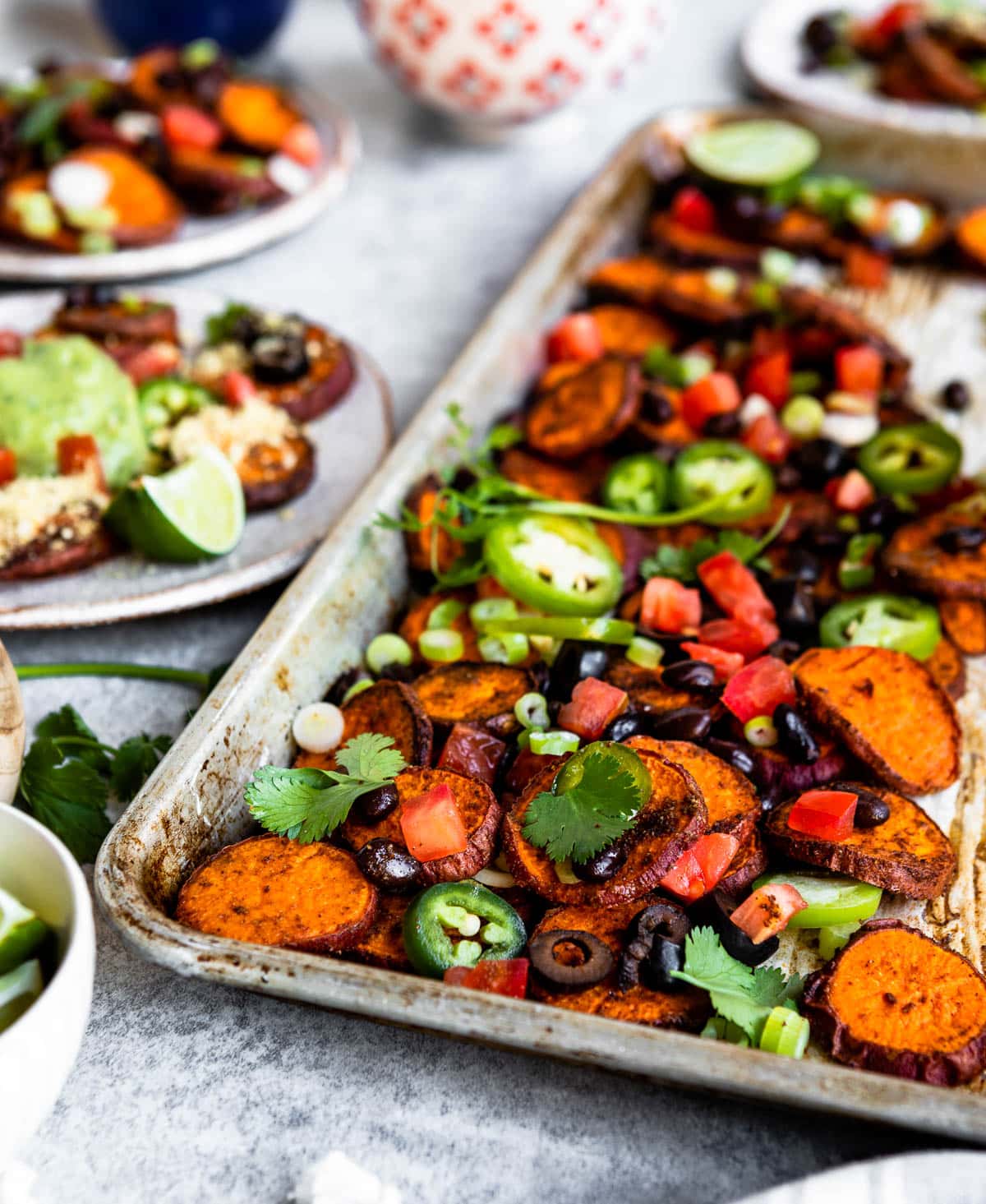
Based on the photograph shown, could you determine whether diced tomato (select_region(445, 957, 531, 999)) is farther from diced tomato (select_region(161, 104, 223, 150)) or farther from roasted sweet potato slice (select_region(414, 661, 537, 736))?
diced tomato (select_region(161, 104, 223, 150))

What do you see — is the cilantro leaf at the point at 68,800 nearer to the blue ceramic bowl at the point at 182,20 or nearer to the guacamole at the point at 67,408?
the guacamole at the point at 67,408

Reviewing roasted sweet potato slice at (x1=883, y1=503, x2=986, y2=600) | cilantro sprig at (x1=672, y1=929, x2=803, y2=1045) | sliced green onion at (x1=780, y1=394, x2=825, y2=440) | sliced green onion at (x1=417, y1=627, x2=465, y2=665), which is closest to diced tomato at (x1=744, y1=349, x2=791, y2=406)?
sliced green onion at (x1=780, y1=394, x2=825, y2=440)

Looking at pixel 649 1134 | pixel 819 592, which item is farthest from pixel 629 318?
pixel 649 1134

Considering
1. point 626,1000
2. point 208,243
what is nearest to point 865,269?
point 208,243

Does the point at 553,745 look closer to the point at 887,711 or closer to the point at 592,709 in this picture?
the point at 592,709

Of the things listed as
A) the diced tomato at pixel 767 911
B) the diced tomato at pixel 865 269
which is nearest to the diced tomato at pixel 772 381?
the diced tomato at pixel 865 269

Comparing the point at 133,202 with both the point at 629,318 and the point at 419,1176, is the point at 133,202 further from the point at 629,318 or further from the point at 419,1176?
the point at 419,1176
